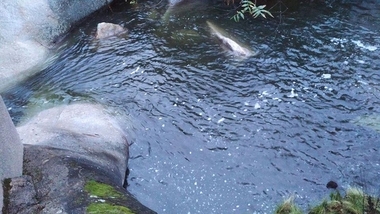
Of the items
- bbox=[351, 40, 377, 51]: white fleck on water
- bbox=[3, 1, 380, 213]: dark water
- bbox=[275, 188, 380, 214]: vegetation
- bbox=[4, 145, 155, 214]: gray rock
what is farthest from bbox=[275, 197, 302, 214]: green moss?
bbox=[351, 40, 377, 51]: white fleck on water

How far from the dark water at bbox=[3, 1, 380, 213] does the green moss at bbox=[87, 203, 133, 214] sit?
6.44ft

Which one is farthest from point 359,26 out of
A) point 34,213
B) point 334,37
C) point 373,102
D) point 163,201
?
point 34,213

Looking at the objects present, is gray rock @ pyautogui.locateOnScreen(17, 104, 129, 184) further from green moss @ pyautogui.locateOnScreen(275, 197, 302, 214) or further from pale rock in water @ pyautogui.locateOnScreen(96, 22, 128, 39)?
pale rock in water @ pyautogui.locateOnScreen(96, 22, 128, 39)

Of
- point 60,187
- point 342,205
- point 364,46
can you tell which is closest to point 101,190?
point 60,187

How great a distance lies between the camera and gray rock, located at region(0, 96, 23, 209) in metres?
5.34

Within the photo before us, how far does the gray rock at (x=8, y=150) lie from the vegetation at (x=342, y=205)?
3.94 m

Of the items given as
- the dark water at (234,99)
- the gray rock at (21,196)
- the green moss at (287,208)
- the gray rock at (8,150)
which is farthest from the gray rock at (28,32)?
the green moss at (287,208)

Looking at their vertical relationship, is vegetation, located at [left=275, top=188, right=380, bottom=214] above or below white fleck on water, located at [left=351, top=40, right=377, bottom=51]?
below

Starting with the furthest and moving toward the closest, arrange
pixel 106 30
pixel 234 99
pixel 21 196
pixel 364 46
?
pixel 106 30
pixel 364 46
pixel 234 99
pixel 21 196

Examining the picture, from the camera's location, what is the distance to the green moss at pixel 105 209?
489 cm

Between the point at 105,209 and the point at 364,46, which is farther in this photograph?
the point at 364,46

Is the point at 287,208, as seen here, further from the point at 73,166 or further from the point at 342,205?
the point at 73,166

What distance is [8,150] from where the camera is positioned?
548cm

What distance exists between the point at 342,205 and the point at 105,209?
3.50m
